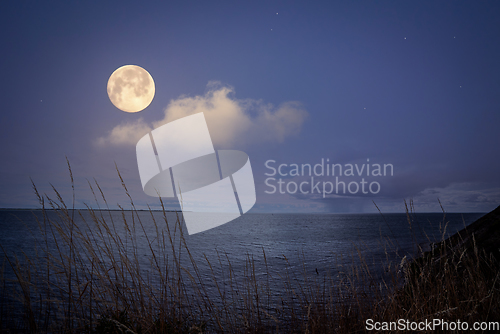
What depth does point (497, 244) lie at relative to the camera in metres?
6.38

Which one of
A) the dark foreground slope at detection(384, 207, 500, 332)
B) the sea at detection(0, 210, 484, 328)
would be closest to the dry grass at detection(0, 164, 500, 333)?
the dark foreground slope at detection(384, 207, 500, 332)

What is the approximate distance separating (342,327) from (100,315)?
2.60 m

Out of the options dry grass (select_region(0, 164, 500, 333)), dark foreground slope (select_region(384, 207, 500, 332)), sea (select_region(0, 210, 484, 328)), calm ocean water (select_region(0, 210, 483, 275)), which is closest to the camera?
dark foreground slope (select_region(384, 207, 500, 332))

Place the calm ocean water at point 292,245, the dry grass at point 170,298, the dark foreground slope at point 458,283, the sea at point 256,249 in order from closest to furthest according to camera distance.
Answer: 1. the dark foreground slope at point 458,283
2. the dry grass at point 170,298
3. the sea at point 256,249
4. the calm ocean water at point 292,245

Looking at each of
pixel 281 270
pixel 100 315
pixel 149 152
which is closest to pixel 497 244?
pixel 100 315

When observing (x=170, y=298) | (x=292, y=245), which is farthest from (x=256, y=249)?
(x=170, y=298)

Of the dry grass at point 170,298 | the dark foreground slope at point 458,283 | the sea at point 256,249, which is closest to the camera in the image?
the dark foreground slope at point 458,283

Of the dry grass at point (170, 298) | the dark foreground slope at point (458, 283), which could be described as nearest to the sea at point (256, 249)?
the dry grass at point (170, 298)

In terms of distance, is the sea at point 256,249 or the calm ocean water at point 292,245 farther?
the calm ocean water at point 292,245

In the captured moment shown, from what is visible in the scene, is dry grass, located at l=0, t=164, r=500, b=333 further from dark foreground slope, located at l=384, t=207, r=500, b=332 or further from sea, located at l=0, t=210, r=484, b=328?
sea, located at l=0, t=210, r=484, b=328

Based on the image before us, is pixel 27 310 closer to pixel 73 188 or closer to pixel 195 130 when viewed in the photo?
pixel 73 188

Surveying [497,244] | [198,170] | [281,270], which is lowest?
[281,270]

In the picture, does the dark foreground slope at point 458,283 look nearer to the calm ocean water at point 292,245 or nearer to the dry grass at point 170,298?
the dry grass at point 170,298

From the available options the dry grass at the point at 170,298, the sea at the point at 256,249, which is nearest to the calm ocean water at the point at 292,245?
the sea at the point at 256,249
